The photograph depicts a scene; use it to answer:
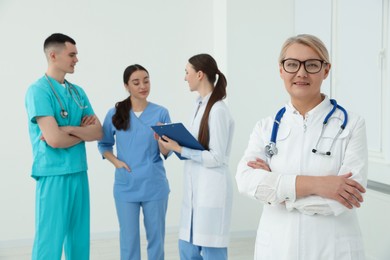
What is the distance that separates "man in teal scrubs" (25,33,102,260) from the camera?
2221 millimetres

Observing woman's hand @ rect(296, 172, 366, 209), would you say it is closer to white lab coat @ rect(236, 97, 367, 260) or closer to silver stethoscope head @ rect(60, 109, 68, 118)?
white lab coat @ rect(236, 97, 367, 260)

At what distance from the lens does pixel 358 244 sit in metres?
1.34

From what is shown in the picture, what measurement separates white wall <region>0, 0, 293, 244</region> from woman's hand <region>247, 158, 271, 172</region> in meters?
2.46

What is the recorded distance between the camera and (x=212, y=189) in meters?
2.26

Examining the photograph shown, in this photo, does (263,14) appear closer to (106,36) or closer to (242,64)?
(242,64)

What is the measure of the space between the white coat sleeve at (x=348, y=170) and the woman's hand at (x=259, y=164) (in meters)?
0.15

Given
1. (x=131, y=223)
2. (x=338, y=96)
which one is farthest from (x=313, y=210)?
(x=338, y=96)

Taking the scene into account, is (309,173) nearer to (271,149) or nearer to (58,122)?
(271,149)

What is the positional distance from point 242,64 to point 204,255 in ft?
6.84

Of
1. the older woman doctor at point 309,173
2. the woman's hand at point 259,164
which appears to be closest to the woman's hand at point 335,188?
the older woman doctor at point 309,173

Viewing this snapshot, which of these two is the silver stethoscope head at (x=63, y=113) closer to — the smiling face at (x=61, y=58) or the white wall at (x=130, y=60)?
the smiling face at (x=61, y=58)

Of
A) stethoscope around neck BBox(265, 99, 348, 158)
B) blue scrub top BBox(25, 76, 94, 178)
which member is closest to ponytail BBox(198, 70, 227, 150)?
blue scrub top BBox(25, 76, 94, 178)

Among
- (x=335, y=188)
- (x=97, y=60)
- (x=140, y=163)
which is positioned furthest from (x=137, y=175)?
(x=97, y=60)

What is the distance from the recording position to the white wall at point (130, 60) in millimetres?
3771
